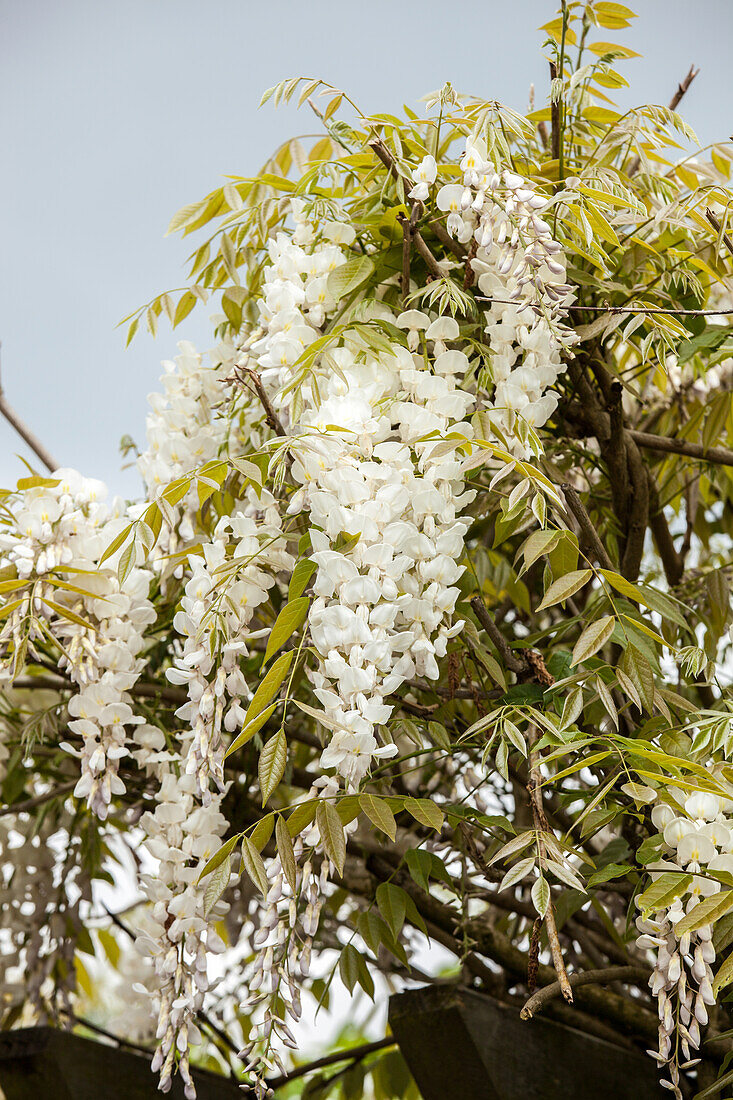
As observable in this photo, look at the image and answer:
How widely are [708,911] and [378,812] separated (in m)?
0.20

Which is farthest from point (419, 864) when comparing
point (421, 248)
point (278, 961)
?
point (421, 248)

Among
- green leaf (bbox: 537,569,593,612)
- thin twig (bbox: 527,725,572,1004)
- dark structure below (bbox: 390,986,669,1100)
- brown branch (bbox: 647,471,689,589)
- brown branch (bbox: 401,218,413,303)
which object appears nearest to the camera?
thin twig (bbox: 527,725,572,1004)

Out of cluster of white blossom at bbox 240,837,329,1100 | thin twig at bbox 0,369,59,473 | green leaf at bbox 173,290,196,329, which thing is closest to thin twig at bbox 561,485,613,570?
cluster of white blossom at bbox 240,837,329,1100

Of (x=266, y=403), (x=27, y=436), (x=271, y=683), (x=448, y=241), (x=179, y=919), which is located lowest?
(x=179, y=919)

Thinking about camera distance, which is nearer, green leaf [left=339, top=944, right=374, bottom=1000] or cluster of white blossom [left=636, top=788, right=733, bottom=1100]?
cluster of white blossom [left=636, top=788, right=733, bottom=1100]

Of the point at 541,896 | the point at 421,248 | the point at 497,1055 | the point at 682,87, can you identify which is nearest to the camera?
the point at 541,896

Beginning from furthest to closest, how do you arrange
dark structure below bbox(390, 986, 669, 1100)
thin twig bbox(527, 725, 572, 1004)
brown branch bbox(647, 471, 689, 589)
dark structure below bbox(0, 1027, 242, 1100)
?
brown branch bbox(647, 471, 689, 589), dark structure below bbox(0, 1027, 242, 1100), dark structure below bbox(390, 986, 669, 1100), thin twig bbox(527, 725, 572, 1004)

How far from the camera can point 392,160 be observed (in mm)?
721

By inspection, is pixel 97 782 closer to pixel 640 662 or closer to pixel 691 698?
pixel 640 662

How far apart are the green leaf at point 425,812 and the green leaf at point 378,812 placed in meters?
0.04

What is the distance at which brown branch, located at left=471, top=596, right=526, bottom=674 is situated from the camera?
68 cm

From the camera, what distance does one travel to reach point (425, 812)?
616 mm

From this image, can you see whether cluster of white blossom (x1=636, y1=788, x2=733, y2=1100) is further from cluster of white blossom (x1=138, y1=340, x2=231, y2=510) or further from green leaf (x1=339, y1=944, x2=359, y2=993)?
cluster of white blossom (x1=138, y1=340, x2=231, y2=510)

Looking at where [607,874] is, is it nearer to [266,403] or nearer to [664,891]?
[664,891]
